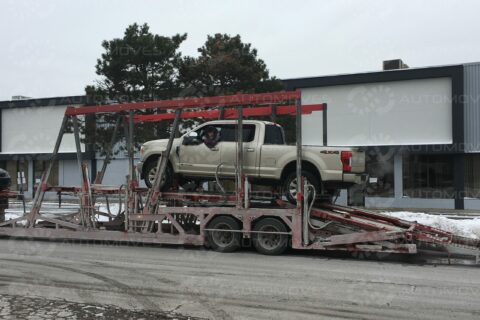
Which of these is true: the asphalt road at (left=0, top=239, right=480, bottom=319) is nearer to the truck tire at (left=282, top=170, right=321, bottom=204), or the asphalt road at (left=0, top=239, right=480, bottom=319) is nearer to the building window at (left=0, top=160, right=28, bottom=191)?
the truck tire at (left=282, top=170, right=321, bottom=204)

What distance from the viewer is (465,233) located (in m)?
12.4

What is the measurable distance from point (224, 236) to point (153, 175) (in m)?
2.20

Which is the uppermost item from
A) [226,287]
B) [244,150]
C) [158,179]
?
[244,150]

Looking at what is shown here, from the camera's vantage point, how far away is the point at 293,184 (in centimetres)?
1033

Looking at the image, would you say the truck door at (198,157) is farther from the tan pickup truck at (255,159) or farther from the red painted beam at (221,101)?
Result: the red painted beam at (221,101)

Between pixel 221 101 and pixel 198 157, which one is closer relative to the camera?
pixel 221 101

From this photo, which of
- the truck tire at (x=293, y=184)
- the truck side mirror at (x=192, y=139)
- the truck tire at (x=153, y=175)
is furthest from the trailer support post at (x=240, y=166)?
the truck tire at (x=153, y=175)

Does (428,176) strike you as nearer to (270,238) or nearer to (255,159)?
(255,159)

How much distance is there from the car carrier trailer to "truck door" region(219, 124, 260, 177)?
0.24 meters

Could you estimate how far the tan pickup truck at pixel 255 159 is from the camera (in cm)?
1013

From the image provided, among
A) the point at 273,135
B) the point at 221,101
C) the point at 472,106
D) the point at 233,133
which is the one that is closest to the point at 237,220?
the point at 233,133

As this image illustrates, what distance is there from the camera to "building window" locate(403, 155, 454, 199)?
2584cm

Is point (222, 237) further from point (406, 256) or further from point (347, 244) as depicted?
point (406, 256)

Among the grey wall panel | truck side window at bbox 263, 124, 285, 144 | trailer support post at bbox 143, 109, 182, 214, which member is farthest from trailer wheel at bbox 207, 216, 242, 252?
the grey wall panel
